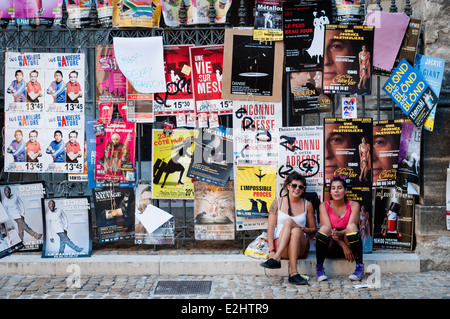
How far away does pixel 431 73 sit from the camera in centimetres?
589

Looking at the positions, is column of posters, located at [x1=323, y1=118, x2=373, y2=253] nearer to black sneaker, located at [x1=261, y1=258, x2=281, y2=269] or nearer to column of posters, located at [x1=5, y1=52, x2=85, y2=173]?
black sneaker, located at [x1=261, y1=258, x2=281, y2=269]

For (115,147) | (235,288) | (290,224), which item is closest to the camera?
(235,288)

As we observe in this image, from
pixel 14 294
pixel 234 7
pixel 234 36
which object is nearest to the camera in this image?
pixel 14 294

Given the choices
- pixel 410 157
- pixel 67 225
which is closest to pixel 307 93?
pixel 410 157

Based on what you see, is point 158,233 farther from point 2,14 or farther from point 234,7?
point 234,7

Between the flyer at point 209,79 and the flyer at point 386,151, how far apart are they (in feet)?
5.81

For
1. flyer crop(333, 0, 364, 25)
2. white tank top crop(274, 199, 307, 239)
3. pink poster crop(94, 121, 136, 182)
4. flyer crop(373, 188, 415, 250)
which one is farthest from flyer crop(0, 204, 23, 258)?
flyer crop(333, 0, 364, 25)

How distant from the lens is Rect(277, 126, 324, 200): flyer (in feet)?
19.9

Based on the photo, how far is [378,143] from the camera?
6.05 m

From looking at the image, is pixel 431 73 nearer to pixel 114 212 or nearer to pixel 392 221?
pixel 392 221

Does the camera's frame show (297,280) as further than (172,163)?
No

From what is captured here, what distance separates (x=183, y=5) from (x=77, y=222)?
9.43 feet

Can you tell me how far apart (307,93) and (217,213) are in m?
1.80

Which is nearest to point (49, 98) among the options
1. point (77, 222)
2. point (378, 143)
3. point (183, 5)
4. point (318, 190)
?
point (77, 222)
